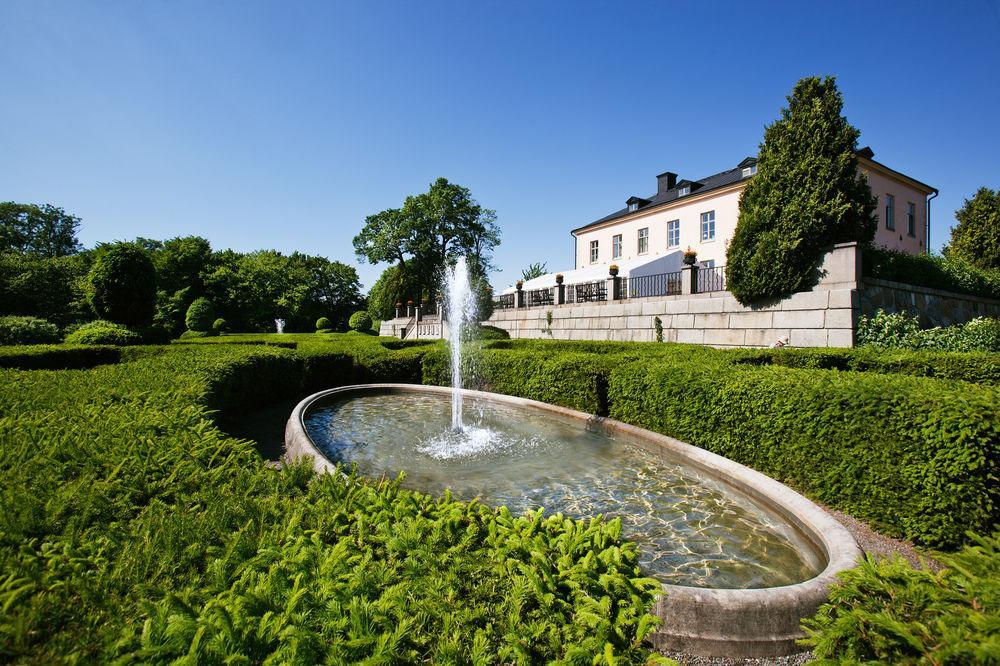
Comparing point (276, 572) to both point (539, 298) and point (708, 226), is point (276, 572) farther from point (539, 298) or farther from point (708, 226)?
point (708, 226)

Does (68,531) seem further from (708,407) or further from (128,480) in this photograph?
(708,407)

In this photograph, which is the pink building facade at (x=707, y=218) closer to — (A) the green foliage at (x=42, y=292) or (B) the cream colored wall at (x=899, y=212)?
(B) the cream colored wall at (x=899, y=212)

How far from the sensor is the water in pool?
12.7ft

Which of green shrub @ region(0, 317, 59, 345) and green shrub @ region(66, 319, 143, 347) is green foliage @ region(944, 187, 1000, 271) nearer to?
green shrub @ region(66, 319, 143, 347)

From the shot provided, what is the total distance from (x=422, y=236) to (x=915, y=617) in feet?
137

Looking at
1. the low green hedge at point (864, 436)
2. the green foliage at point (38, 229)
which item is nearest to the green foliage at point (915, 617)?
the low green hedge at point (864, 436)

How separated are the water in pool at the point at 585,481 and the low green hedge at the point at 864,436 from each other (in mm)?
793

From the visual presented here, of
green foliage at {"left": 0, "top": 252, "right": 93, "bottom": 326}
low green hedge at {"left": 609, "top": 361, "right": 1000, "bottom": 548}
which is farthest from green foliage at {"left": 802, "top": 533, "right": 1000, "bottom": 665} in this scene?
green foliage at {"left": 0, "top": 252, "right": 93, "bottom": 326}

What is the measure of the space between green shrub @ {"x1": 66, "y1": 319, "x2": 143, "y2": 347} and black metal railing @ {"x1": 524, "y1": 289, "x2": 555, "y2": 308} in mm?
16631

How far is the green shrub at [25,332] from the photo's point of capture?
46.0ft

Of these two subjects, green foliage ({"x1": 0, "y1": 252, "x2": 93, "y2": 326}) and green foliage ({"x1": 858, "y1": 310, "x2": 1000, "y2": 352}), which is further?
green foliage ({"x1": 0, "y1": 252, "x2": 93, "y2": 326})

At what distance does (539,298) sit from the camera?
76.9 ft

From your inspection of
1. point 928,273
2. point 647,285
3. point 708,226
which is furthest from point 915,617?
point 708,226

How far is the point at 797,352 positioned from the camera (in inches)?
356
